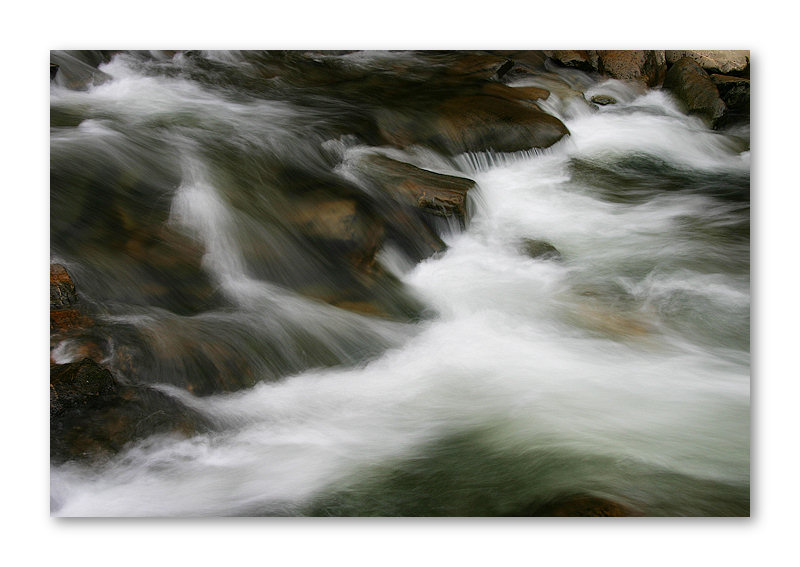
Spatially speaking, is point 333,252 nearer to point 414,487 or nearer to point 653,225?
point 414,487

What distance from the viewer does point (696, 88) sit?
10.1ft

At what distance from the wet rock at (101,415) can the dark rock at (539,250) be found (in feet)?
4.56

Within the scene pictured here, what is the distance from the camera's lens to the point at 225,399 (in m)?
2.70

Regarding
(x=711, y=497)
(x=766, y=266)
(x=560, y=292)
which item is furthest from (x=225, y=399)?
(x=766, y=266)

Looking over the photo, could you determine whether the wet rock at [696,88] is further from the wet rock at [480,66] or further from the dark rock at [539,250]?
the dark rock at [539,250]

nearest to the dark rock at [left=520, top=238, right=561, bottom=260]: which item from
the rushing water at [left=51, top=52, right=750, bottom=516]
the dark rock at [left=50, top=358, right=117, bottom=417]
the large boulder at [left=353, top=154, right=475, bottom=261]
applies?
the rushing water at [left=51, top=52, right=750, bottom=516]

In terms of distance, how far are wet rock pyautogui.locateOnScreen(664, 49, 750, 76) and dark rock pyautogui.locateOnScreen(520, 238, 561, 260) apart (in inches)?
33.9

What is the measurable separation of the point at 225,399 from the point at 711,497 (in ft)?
5.51

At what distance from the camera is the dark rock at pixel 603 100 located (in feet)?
10.9

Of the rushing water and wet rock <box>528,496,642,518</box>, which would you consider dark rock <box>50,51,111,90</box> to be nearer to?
the rushing water

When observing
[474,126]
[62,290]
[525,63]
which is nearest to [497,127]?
[474,126]

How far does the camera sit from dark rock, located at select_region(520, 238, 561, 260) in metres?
3.12

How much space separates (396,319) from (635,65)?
1.34 metres

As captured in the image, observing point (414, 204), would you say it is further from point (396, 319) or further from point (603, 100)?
point (603, 100)
